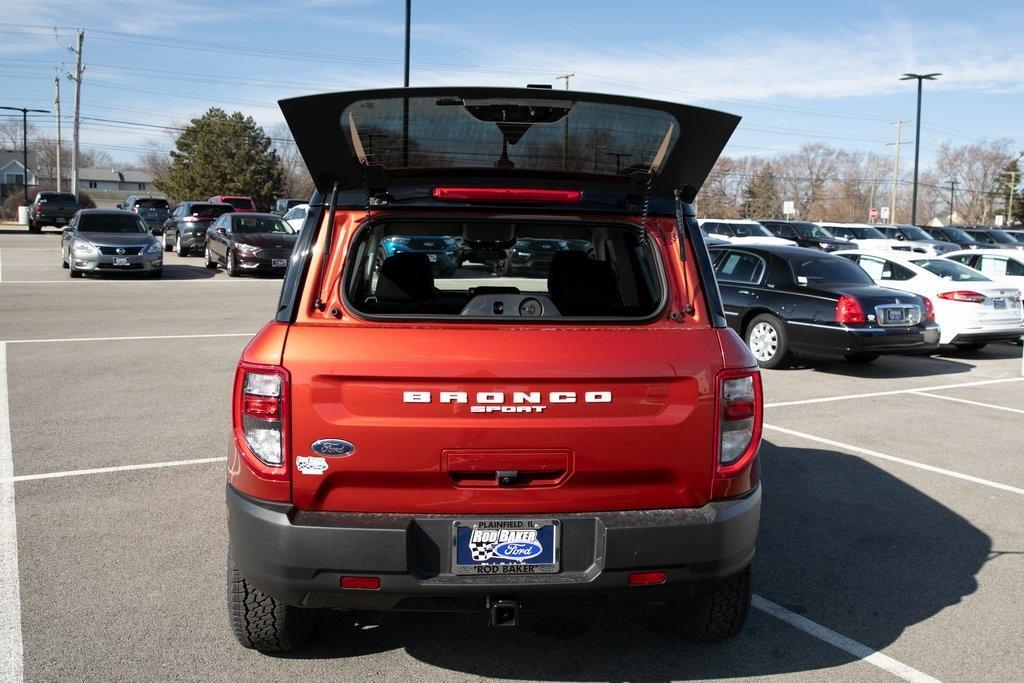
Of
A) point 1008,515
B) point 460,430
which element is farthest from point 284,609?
point 1008,515

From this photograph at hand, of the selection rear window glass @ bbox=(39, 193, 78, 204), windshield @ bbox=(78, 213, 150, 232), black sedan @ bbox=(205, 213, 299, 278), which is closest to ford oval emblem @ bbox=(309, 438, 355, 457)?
black sedan @ bbox=(205, 213, 299, 278)

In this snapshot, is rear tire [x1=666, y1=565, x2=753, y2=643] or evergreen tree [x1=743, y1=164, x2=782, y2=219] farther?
evergreen tree [x1=743, y1=164, x2=782, y2=219]

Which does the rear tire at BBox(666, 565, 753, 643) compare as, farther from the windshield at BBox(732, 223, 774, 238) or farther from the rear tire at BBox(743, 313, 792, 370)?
the windshield at BBox(732, 223, 774, 238)

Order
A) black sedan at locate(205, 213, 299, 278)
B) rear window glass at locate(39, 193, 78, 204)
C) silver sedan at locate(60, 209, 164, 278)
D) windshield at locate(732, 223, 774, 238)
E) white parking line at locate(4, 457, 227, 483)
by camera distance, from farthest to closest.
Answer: rear window glass at locate(39, 193, 78, 204)
windshield at locate(732, 223, 774, 238)
black sedan at locate(205, 213, 299, 278)
silver sedan at locate(60, 209, 164, 278)
white parking line at locate(4, 457, 227, 483)

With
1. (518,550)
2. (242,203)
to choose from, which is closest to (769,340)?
(518,550)

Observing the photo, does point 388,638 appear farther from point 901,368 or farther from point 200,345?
point 901,368

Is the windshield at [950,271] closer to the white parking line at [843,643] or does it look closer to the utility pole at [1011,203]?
the white parking line at [843,643]

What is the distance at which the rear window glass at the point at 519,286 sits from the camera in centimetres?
370

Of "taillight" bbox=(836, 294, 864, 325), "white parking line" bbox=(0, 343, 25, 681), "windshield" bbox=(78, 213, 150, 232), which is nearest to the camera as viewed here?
"white parking line" bbox=(0, 343, 25, 681)

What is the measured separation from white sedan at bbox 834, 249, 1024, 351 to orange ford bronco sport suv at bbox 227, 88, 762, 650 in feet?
35.0

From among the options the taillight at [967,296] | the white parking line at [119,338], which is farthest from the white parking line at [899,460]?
the white parking line at [119,338]

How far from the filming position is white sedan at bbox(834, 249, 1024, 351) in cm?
1307

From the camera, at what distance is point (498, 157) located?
11.6 ft

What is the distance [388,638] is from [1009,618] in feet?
8.93
